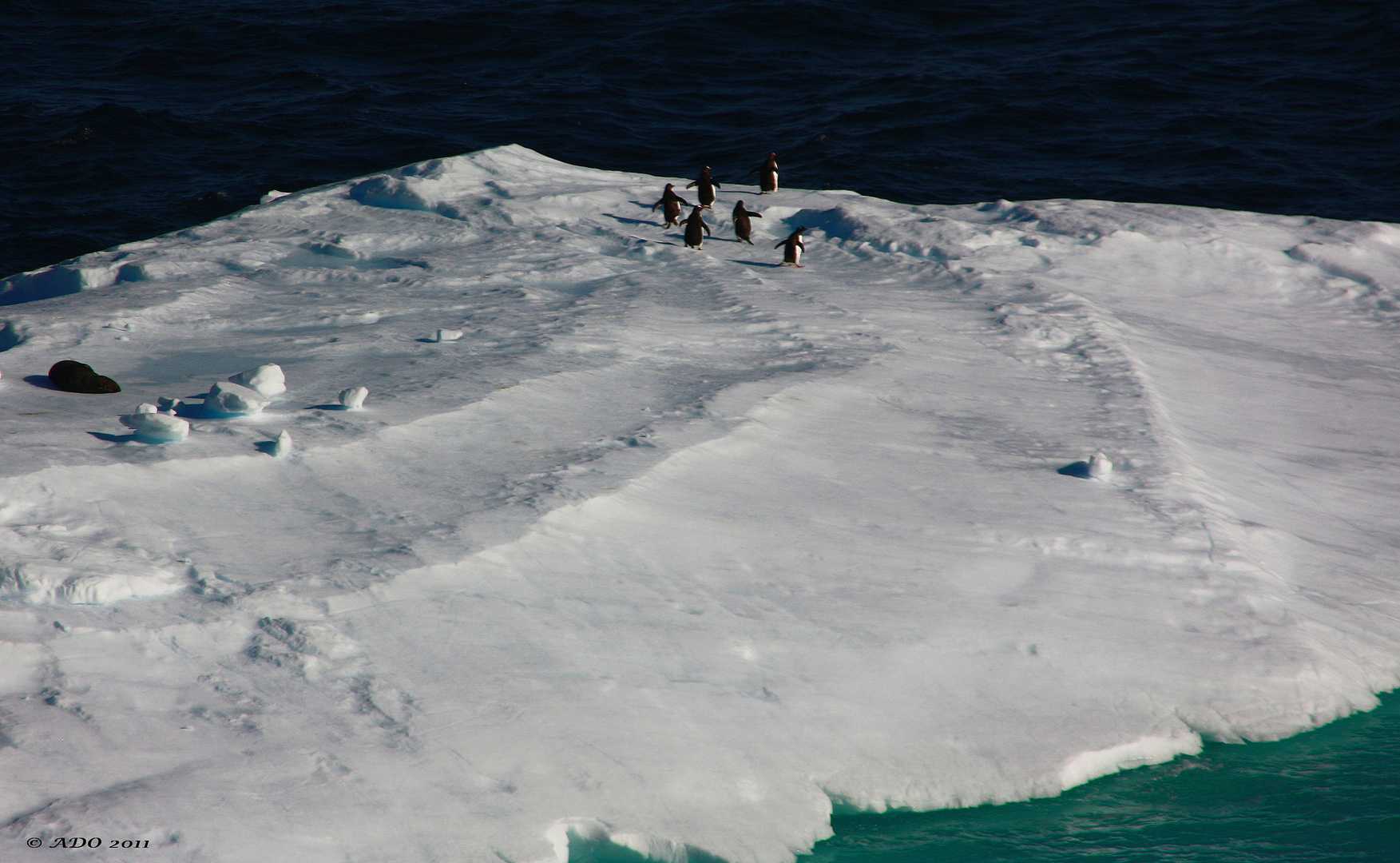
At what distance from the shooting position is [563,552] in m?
4.52

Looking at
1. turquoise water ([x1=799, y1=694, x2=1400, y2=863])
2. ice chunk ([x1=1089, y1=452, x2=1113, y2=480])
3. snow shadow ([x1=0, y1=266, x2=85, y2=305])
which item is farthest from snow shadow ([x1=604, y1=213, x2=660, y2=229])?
turquoise water ([x1=799, y1=694, x2=1400, y2=863])

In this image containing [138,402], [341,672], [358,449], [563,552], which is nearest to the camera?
[341,672]

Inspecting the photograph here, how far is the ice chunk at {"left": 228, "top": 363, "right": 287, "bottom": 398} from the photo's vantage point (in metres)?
5.61

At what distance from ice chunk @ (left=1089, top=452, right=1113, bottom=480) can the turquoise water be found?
5.82ft

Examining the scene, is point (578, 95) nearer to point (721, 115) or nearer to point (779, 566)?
point (721, 115)

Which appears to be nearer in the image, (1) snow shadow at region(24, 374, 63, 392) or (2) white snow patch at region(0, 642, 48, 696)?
(2) white snow patch at region(0, 642, 48, 696)

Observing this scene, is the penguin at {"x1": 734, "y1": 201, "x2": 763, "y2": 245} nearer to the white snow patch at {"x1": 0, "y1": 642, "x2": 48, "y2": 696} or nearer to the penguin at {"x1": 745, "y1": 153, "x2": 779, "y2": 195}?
the penguin at {"x1": 745, "y1": 153, "x2": 779, "y2": 195}

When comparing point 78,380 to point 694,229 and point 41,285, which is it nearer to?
point 41,285

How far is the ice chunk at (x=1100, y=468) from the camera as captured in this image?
566 cm

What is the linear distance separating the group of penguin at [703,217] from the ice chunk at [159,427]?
224 inches

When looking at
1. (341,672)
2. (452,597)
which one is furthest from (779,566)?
(341,672)

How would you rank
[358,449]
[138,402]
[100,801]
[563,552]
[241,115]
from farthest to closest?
[241,115] → [138,402] → [358,449] → [563,552] → [100,801]

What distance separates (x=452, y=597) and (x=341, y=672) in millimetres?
542

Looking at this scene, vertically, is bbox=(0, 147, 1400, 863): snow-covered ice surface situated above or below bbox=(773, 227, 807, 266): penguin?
below
